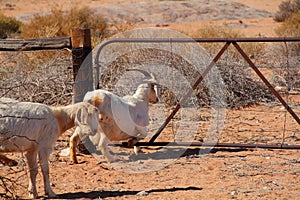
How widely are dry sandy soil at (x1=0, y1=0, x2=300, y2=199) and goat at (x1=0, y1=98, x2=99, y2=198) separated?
30 centimetres

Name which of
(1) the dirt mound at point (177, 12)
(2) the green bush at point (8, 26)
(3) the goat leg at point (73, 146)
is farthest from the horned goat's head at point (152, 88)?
(1) the dirt mound at point (177, 12)

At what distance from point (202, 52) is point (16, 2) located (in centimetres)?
3559

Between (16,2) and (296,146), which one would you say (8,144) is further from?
(16,2)

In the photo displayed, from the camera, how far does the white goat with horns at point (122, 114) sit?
27.0 feet

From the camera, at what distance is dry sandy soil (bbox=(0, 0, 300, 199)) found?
6.84 meters

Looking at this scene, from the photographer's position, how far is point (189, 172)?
7.74 meters

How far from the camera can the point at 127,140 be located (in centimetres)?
895

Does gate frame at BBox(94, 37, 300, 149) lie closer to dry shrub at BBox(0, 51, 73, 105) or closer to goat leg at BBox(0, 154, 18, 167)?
dry shrub at BBox(0, 51, 73, 105)

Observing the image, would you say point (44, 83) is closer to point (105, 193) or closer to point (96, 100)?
point (96, 100)

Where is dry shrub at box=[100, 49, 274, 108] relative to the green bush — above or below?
above

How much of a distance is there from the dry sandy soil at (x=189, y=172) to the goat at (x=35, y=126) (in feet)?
0.99

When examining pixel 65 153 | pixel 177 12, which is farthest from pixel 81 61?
pixel 177 12

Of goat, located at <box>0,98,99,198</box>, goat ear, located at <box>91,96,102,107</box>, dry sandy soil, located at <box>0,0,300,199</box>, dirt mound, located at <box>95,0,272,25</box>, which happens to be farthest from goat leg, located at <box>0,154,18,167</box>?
dirt mound, located at <box>95,0,272,25</box>

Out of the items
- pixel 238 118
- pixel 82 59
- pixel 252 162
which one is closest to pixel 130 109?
pixel 82 59
